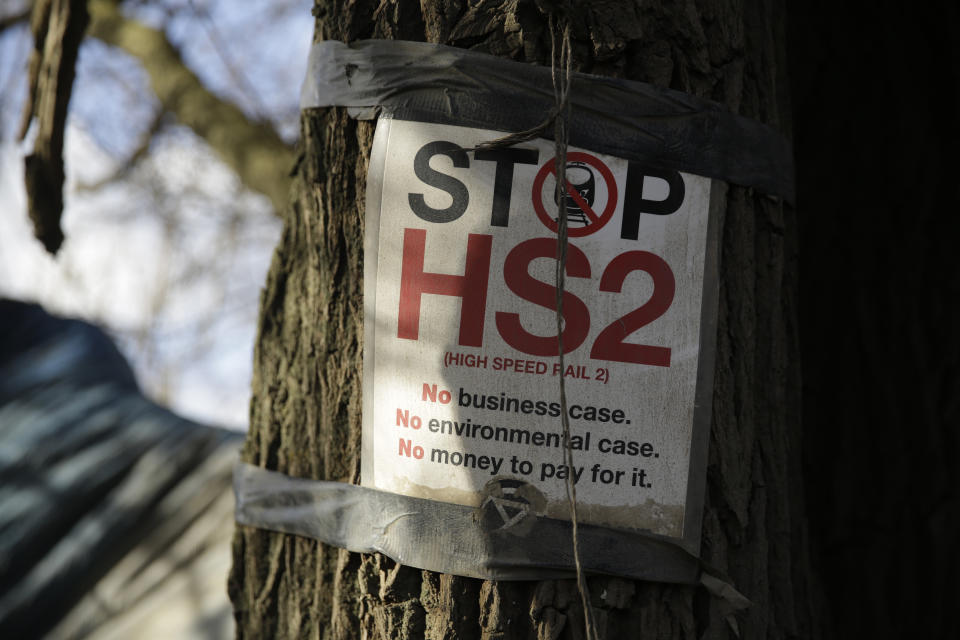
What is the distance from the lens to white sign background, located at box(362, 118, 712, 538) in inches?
53.2

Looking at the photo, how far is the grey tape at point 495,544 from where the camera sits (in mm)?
1337

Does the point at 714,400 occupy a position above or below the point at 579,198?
below

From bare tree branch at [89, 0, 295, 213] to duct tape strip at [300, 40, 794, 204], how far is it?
4.99 m

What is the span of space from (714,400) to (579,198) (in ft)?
1.35

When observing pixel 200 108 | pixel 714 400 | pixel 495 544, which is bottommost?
pixel 495 544

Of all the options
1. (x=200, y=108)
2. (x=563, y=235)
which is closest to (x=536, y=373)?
(x=563, y=235)

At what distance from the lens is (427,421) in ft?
4.52

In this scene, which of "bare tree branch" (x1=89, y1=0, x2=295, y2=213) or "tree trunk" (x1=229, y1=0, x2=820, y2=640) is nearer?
"tree trunk" (x1=229, y1=0, x2=820, y2=640)

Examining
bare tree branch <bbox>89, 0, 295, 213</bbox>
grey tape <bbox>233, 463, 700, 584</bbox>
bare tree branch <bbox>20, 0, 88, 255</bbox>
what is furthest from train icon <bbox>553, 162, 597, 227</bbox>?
bare tree branch <bbox>89, 0, 295, 213</bbox>

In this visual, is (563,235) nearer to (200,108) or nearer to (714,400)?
(714,400)

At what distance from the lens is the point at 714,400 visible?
4.66ft

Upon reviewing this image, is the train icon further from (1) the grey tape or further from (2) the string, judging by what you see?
(1) the grey tape

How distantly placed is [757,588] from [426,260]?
0.80 metres

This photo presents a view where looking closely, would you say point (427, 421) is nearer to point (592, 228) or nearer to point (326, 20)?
point (592, 228)
